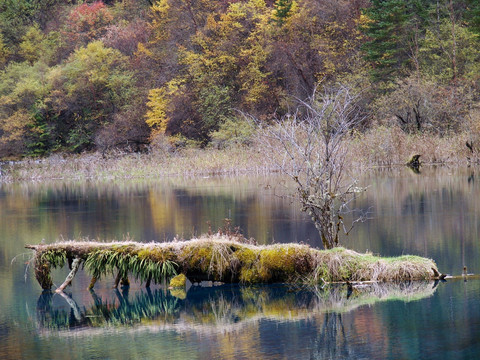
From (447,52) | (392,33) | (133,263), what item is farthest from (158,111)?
(133,263)

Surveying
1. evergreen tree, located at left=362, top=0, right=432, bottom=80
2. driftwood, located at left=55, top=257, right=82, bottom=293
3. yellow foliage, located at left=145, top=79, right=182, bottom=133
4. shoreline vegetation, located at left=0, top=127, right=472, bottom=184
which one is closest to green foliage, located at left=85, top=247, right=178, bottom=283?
driftwood, located at left=55, top=257, right=82, bottom=293

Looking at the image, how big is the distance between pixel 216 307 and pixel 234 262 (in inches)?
49.3

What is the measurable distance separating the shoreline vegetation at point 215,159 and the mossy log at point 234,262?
1466 cm

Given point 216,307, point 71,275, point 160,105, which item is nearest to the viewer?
point 216,307

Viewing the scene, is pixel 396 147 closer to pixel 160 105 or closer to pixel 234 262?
pixel 160 105

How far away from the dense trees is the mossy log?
102 ft

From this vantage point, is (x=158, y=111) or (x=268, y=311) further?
(x=158, y=111)

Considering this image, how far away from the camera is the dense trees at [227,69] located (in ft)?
155

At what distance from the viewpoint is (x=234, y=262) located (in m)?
13.7

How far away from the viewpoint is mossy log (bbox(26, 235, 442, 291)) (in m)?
13.2

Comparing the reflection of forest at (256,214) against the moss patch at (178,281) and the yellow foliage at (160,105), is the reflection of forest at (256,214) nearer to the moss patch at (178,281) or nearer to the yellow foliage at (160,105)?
the moss patch at (178,281)

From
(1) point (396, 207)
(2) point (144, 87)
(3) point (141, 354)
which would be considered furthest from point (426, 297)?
(2) point (144, 87)

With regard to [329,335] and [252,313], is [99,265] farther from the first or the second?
[329,335]

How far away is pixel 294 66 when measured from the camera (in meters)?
55.6
